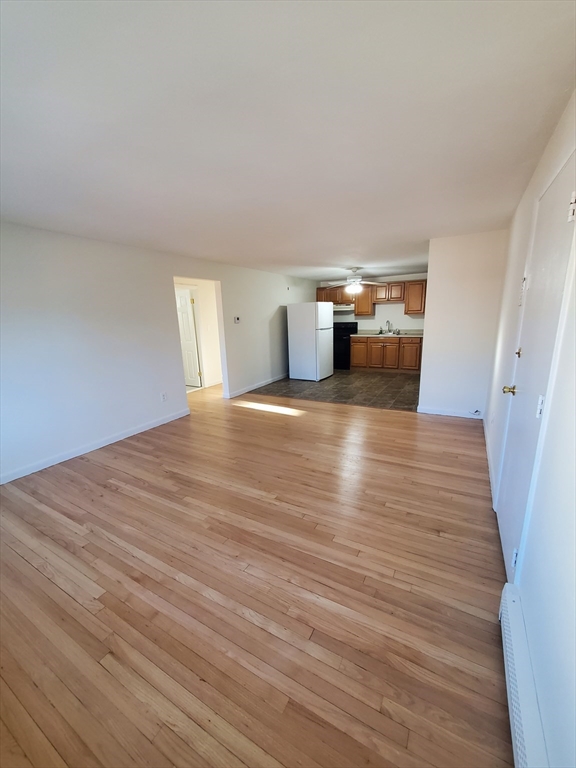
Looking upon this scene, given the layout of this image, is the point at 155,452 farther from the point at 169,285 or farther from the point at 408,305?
the point at 408,305

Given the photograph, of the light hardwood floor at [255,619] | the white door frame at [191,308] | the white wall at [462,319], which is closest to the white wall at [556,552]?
the light hardwood floor at [255,619]

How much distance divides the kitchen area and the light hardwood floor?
2.98 m

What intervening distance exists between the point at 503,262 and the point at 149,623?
4.57 metres

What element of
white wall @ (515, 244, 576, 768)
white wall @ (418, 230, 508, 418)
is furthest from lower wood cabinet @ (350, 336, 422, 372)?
white wall @ (515, 244, 576, 768)

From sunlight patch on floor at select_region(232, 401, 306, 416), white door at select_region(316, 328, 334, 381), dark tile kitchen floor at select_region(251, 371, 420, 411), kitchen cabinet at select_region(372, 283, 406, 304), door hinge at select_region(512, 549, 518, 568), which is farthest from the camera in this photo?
kitchen cabinet at select_region(372, 283, 406, 304)

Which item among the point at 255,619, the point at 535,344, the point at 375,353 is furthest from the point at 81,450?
the point at 375,353

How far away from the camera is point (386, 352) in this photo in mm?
7250

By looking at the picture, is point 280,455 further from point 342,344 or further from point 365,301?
point 365,301

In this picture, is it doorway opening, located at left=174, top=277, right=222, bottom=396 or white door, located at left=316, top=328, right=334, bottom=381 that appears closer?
doorway opening, located at left=174, top=277, right=222, bottom=396

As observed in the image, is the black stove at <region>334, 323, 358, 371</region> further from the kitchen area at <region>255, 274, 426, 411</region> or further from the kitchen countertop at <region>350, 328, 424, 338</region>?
the kitchen countertop at <region>350, 328, 424, 338</region>

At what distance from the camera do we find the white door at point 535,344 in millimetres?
1256

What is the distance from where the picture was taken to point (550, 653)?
3.01ft

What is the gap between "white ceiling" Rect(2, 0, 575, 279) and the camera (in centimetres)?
94

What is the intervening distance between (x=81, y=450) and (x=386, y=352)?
622 cm
